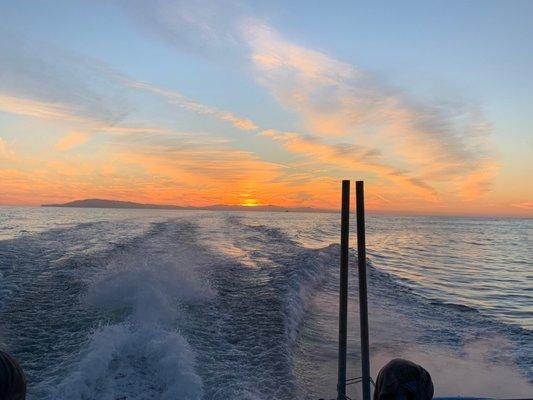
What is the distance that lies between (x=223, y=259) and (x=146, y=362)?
1527 cm

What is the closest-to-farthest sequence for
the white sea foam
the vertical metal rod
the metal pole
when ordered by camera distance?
the vertical metal rod < the metal pole < the white sea foam

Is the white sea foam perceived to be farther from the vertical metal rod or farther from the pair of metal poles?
the vertical metal rod

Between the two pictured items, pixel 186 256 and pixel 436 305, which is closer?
pixel 436 305

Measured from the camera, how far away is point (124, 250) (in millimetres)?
24906

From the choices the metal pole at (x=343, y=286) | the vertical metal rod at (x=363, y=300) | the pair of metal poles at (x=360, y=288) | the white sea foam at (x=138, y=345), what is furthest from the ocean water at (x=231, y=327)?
the vertical metal rod at (x=363, y=300)

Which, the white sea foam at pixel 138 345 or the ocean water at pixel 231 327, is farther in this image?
the ocean water at pixel 231 327


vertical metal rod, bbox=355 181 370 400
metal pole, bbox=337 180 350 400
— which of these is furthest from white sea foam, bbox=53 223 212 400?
vertical metal rod, bbox=355 181 370 400

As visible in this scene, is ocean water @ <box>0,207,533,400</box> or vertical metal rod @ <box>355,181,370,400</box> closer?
vertical metal rod @ <box>355,181,370,400</box>

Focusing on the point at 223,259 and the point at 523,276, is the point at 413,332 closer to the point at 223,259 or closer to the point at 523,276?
the point at 223,259

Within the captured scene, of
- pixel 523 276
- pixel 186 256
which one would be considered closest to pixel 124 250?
pixel 186 256

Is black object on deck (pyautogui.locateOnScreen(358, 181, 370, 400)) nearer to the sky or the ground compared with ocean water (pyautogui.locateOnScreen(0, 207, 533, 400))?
nearer to the sky

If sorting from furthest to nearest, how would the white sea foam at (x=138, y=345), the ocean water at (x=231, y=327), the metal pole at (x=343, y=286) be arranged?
the ocean water at (x=231, y=327)
the white sea foam at (x=138, y=345)
the metal pole at (x=343, y=286)

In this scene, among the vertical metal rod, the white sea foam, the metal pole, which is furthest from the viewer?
the white sea foam

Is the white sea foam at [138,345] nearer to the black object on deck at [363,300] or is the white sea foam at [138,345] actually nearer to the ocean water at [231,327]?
the ocean water at [231,327]
